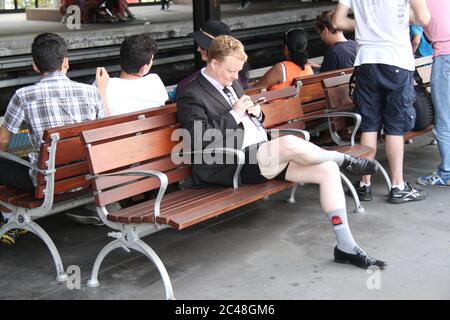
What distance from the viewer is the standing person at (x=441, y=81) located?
554 centimetres

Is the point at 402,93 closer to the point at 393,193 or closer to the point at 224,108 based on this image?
the point at 393,193

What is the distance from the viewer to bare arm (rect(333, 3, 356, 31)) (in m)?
5.19

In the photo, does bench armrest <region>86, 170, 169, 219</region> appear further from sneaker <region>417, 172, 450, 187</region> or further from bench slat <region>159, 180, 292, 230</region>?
sneaker <region>417, 172, 450, 187</region>

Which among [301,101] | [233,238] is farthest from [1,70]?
[233,238]

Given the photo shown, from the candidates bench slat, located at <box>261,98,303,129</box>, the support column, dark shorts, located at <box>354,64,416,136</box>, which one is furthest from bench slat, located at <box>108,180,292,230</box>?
the support column

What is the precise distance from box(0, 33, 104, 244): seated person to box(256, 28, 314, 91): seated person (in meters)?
1.87

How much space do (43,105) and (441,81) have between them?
3022mm

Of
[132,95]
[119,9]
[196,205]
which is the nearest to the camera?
[196,205]

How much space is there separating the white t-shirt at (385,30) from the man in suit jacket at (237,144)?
105 centimetres

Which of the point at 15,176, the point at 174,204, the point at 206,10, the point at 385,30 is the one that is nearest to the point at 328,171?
the point at 174,204

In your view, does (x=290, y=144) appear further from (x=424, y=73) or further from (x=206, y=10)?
(x=206, y=10)

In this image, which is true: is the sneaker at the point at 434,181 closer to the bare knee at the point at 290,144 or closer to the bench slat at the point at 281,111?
the bench slat at the point at 281,111

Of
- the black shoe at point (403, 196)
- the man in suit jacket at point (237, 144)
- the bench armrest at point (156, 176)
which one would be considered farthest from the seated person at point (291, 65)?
the bench armrest at point (156, 176)

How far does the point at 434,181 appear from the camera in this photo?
5.69m
